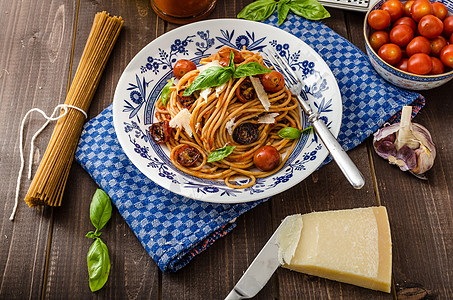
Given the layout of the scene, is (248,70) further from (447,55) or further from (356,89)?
(447,55)

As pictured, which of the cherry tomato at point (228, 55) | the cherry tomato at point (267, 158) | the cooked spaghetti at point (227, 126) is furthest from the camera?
the cherry tomato at point (228, 55)

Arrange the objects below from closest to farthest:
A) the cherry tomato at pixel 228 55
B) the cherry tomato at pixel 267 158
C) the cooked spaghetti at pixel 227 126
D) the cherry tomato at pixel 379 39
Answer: the cherry tomato at pixel 267 158 → the cooked spaghetti at pixel 227 126 → the cherry tomato at pixel 228 55 → the cherry tomato at pixel 379 39

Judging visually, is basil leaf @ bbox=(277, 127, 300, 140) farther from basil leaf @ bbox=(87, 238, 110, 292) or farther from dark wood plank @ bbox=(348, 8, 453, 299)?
basil leaf @ bbox=(87, 238, 110, 292)

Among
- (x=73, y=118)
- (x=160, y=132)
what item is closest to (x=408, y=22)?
(x=160, y=132)

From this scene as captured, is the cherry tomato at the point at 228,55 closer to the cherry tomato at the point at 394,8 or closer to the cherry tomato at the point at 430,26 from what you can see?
the cherry tomato at the point at 394,8

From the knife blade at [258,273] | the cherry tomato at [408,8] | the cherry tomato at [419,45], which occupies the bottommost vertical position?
the knife blade at [258,273]

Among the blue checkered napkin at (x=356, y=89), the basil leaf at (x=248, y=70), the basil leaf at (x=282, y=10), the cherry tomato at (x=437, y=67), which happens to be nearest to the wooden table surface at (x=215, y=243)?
the blue checkered napkin at (x=356, y=89)

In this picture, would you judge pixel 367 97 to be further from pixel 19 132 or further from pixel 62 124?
pixel 19 132
